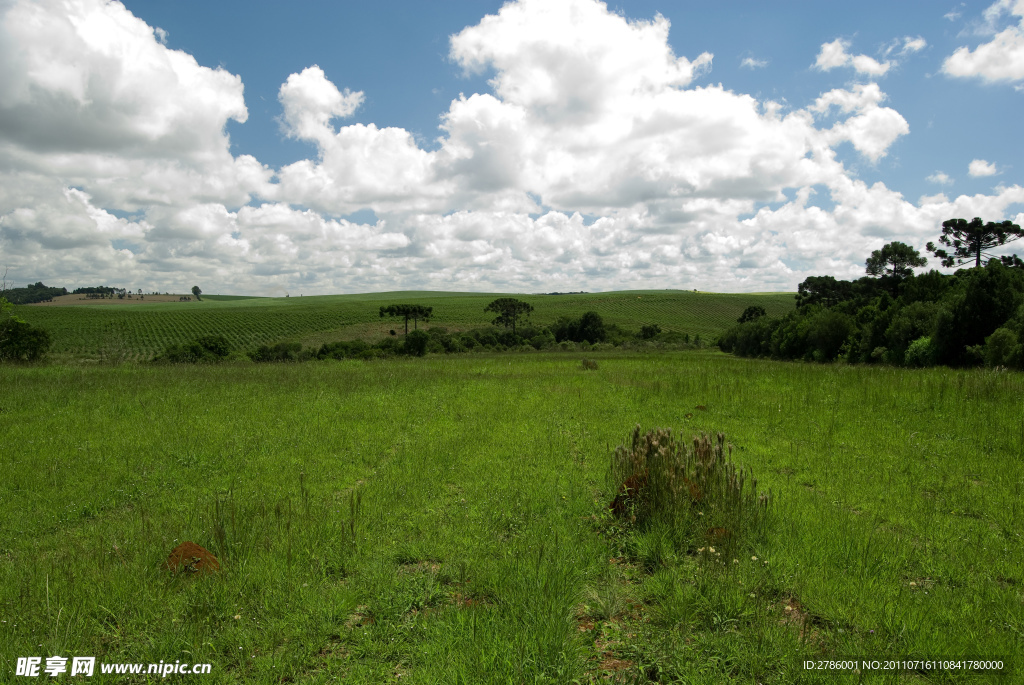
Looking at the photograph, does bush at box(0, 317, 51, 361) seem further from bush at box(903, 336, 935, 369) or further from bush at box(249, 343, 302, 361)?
bush at box(903, 336, 935, 369)

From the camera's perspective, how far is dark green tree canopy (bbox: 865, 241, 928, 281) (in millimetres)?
68250

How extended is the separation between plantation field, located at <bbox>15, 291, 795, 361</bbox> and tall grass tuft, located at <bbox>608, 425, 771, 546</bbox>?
73841 mm

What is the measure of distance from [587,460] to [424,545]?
4266mm

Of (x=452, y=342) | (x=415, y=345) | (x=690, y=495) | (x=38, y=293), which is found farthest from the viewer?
(x=38, y=293)

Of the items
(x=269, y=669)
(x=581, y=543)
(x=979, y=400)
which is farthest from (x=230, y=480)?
(x=979, y=400)

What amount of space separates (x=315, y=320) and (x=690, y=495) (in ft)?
396

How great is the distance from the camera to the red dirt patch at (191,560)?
15.3ft

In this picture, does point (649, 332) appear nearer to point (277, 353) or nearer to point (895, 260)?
point (895, 260)

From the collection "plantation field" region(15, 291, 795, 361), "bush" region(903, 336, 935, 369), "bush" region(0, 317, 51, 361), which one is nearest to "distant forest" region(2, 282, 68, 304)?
"plantation field" region(15, 291, 795, 361)

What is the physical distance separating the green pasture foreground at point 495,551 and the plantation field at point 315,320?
67.4 meters

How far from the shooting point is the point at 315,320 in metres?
115

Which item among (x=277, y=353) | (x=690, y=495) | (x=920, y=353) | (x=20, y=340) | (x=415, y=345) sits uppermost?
(x=20, y=340)

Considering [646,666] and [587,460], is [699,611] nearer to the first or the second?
[646,666]

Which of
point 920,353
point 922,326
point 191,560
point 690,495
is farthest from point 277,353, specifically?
point 922,326
